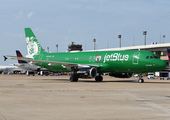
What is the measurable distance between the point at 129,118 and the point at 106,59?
28.9 metres

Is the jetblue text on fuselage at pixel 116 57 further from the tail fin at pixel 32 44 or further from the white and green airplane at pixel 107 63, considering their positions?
the tail fin at pixel 32 44

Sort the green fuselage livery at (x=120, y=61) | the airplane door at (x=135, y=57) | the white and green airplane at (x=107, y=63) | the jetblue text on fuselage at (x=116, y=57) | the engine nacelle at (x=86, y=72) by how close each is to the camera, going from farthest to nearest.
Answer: the jetblue text on fuselage at (x=116, y=57) → the engine nacelle at (x=86, y=72) → the airplane door at (x=135, y=57) → the white and green airplane at (x=107, y=63) → the green fuselage livery at (x=120, y=61)

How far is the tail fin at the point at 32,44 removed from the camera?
4862cm

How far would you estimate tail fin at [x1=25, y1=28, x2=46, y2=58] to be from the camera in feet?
160

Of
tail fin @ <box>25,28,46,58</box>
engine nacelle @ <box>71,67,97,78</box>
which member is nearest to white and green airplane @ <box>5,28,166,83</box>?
engine nacelle @ <box>71,67,97,78</box>

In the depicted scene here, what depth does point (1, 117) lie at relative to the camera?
10.2 m

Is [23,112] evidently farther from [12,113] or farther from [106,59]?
[106,59]

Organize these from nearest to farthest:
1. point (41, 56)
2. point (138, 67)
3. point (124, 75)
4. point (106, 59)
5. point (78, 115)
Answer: point (78, 115) < point (138, 67) < point (106, 59) < point (124, 75) < point (41, 56)

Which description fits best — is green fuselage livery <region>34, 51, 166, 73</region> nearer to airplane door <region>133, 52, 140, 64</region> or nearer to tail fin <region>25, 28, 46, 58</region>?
airplane door <region>133, 52, 140, 64</region>

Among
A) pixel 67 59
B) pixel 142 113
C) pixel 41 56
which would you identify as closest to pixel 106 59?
pixel 67 59

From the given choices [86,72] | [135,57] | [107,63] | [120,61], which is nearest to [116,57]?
[120,61]

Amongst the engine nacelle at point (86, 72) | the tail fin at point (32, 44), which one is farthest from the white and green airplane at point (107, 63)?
the tail fin at point (32, 44)

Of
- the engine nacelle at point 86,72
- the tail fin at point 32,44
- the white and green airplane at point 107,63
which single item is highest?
the tail fin at point 32,44

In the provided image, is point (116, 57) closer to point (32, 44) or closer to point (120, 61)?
point (120, 61)
